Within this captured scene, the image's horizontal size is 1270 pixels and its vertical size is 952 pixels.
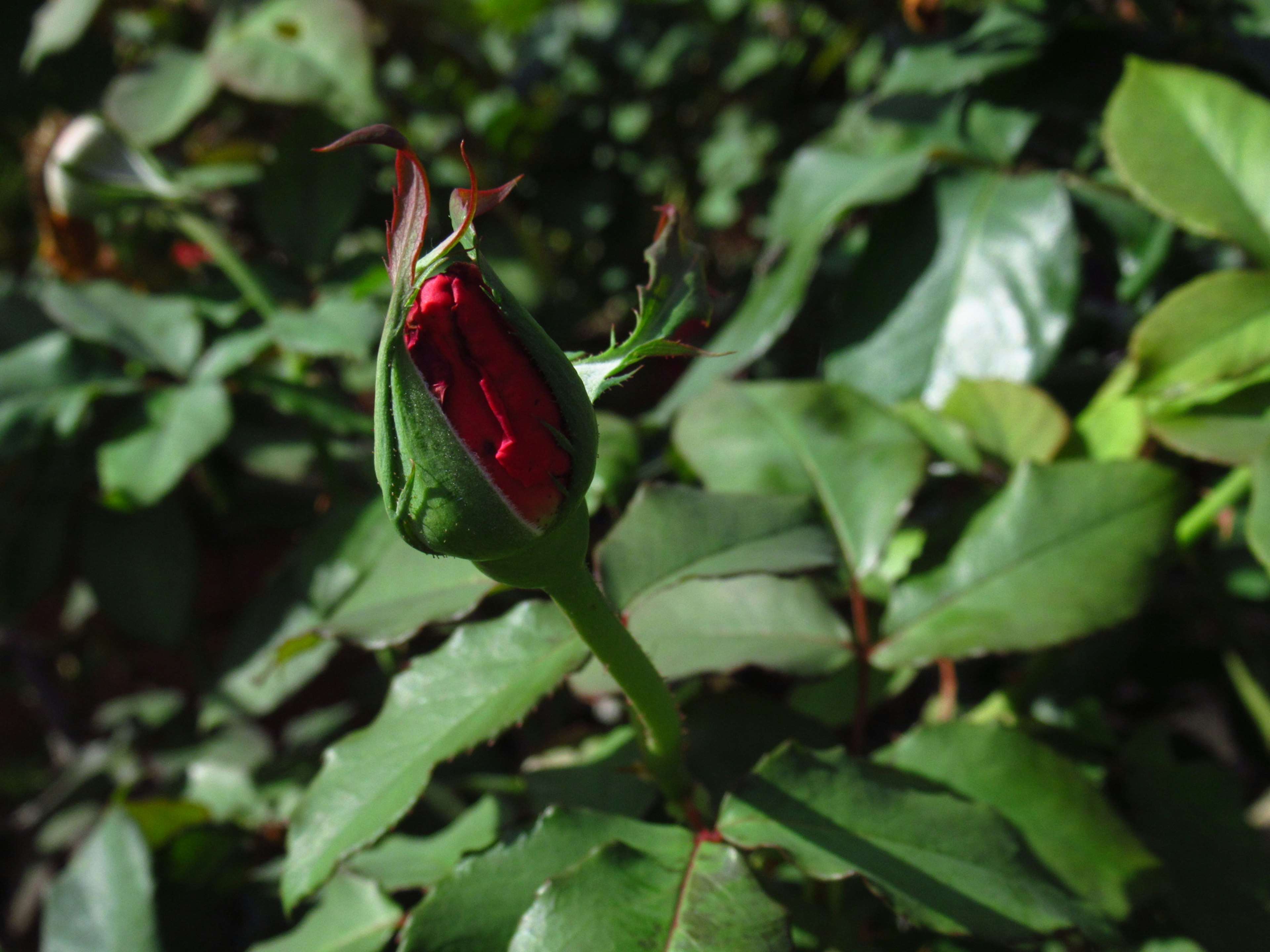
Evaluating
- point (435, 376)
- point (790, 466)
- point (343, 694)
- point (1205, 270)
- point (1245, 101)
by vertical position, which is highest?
point (435, 376)

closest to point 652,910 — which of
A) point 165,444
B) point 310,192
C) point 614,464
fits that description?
point 614,464

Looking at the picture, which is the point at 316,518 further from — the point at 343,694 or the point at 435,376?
the point at 435,376

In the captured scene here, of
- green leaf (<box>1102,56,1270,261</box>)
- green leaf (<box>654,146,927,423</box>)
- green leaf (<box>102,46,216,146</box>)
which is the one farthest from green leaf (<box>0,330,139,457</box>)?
green leaf (<box>1102,56,1270,261</box>)

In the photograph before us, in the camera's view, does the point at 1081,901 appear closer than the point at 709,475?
Yes

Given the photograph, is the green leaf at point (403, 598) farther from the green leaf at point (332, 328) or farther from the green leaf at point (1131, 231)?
the green leaf at point (1131, 231)

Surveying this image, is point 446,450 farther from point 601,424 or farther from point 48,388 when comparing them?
point 48,388

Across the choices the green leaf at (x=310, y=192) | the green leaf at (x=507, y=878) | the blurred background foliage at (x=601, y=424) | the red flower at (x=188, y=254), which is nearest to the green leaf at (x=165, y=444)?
the blurred background foliage at (x=601, y=424)

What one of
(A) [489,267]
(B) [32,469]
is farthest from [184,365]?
(A) [489,267]

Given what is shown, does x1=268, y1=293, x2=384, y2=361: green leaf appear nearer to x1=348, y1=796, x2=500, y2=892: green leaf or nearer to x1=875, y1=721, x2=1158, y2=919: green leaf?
x1=348, y1=796, x2=500, y2=892: green leaf
